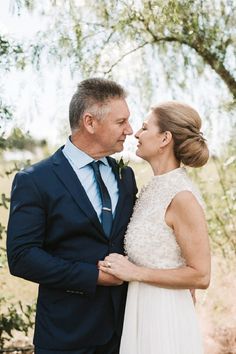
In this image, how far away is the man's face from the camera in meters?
2.56

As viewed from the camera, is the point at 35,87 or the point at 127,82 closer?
the point at 35,87

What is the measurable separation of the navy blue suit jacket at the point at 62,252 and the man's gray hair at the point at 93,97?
231 mm

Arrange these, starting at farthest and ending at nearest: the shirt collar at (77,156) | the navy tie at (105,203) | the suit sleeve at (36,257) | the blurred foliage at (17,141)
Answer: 1. the blurred foliage at (17,141)
2. the shirt collar at (77,156)
3. the navy tie at (105,203)
4. the suit sleeve at (36,257)

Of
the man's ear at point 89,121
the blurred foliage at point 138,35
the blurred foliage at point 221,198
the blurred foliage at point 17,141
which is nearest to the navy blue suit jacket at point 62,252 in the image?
the man's ear at point 89,121

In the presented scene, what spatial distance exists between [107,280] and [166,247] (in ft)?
0.90

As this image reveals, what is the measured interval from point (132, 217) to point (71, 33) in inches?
87.3

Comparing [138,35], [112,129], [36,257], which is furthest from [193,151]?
[138,35]

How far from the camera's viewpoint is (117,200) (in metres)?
2.55

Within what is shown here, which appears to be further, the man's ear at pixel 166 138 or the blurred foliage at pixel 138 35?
the blurred foliage at pixel 138 35

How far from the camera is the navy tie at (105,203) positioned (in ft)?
8.02

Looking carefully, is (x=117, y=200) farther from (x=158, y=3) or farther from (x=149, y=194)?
(x=158, y=3)

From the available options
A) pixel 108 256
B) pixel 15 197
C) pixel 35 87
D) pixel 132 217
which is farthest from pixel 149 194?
pixel 35 87

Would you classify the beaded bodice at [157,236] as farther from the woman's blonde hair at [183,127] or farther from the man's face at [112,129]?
the man's face at [112,129]

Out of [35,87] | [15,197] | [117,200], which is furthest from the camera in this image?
[35,87]
